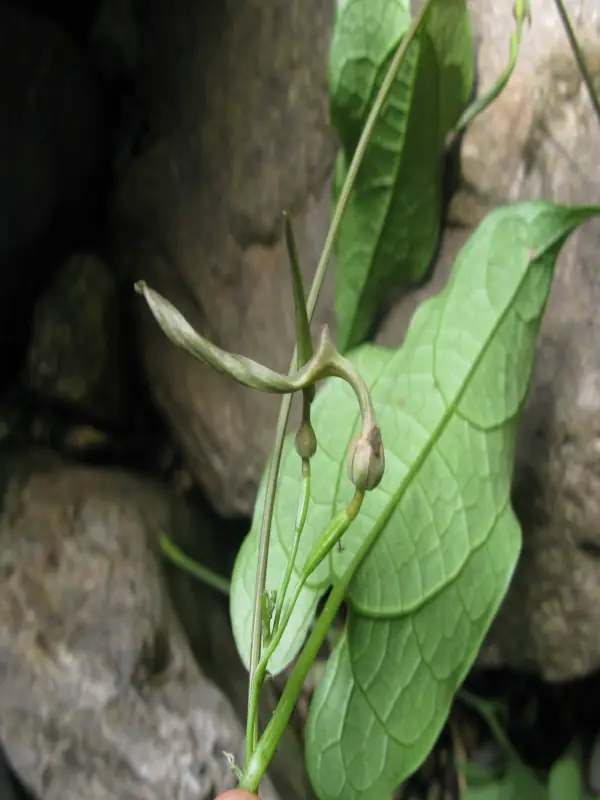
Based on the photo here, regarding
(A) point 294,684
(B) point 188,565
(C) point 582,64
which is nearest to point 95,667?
(B) point 188,565

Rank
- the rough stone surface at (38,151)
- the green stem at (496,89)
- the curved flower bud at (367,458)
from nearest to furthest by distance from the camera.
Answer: the curved flower bud at (367,458)
the green stem at (496,89)
the rough stone surface at (38,151)

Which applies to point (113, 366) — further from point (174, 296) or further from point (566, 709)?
point (566, 709)

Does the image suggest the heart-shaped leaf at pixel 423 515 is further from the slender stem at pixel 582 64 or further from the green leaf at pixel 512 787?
the green leaf at pixel 512 787

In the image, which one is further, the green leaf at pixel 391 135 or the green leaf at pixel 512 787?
the green leaf at pixel 512 787

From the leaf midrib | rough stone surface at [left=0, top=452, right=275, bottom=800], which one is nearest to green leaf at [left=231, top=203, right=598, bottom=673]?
the leaf midrib

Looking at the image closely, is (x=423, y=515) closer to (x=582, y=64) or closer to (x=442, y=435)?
(x=442, y=435)

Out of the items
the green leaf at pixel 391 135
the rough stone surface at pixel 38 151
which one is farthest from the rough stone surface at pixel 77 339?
the green leaf at pixel 391 135

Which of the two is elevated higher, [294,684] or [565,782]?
[294,684]
